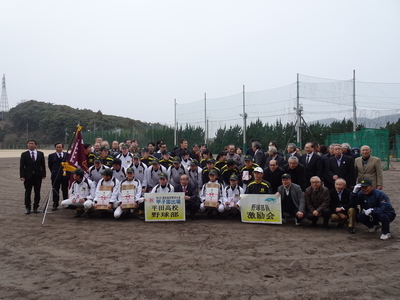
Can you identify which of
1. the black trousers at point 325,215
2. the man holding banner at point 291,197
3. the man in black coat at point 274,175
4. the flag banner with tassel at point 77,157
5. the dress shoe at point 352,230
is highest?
the flag banner with tassel at point 77,157

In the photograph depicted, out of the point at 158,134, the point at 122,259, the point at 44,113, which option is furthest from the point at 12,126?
the point at 122,259

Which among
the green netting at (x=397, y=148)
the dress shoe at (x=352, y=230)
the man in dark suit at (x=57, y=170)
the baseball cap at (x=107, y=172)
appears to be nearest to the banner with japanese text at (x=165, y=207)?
the baseball cap at (x=107, y=172)

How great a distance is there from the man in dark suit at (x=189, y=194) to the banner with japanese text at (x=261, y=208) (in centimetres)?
114

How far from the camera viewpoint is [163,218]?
312 inches

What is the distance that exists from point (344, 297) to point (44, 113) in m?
91.3

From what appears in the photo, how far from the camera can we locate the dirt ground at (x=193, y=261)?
13.4 feet

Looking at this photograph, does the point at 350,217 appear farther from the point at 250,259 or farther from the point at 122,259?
the point at 122,259

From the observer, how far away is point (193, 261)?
512 centimetres

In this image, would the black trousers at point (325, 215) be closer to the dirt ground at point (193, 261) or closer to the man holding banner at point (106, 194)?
the dirt ground at point (193, 261)

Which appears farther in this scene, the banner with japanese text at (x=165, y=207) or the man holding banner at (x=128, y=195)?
the man holding banner at (x=128, y=195)

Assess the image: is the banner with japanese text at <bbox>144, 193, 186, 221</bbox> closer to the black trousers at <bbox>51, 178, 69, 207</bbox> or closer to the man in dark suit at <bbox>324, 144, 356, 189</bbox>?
the black trousers at <bbox>51, 178, 69, 207</bbox>

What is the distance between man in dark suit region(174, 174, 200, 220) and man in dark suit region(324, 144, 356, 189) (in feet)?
10.3

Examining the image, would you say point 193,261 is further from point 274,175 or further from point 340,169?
point 340,169

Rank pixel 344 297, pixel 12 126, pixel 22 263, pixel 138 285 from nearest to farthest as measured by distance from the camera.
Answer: pixel 344 297, pixel 138 285, pixel 22 263, pixel 12 126
